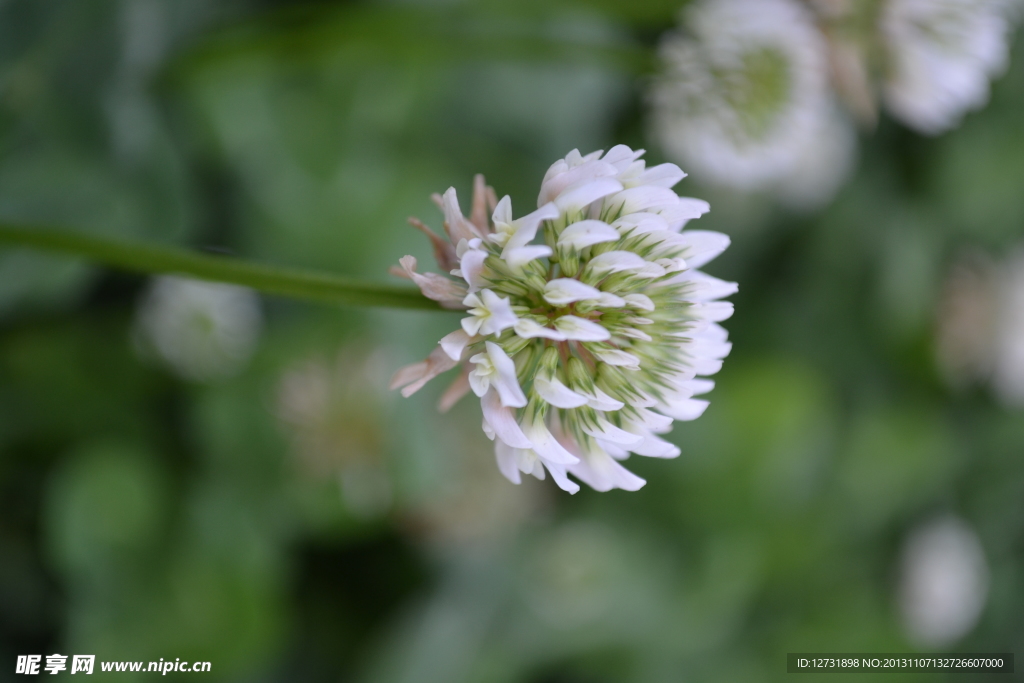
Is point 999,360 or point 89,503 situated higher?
point 999,360

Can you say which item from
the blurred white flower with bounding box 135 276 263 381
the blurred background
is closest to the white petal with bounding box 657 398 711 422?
the blurred background

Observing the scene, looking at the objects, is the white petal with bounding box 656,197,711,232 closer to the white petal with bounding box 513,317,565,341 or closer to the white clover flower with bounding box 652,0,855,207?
the white petal with bounding box 513,317,565,341

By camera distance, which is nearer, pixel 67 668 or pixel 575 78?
pixel 67 668

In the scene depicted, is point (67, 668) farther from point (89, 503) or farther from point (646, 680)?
point (646, 680)

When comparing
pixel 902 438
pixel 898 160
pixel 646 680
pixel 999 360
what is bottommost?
pixel 646 680

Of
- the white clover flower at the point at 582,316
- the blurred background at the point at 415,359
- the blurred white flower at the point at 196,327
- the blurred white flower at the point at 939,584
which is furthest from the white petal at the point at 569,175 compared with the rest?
the blurred white flower at the point at 939,584

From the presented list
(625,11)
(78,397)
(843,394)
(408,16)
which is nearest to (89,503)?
(78,397)

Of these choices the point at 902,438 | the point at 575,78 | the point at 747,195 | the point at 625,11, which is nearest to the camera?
the point at 625,11
